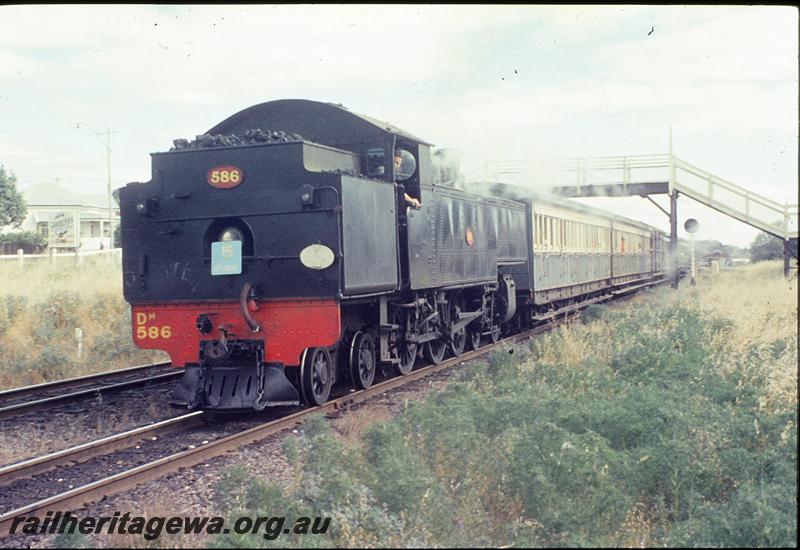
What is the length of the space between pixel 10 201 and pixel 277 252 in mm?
24268

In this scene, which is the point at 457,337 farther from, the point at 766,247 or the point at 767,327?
the point at 766,247

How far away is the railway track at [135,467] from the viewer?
5.45m

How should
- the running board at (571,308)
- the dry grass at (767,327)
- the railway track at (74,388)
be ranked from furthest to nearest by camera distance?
1. the running board at (571,308)
2. the railway track at (74,388)
3. the dry grass at (767,327)

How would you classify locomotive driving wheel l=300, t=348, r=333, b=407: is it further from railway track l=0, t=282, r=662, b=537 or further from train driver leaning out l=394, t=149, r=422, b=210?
train driver leaning out l=394, t=149, r=422, b=210

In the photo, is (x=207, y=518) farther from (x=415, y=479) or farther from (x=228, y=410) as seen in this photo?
(x=228, y=410)

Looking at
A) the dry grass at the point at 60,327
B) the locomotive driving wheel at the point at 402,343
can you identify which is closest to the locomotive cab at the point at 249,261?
the locomotive driving wheel at the point at 402,343

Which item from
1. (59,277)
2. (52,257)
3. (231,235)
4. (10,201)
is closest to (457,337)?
(231,235)

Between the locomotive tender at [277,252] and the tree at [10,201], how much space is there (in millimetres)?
18907

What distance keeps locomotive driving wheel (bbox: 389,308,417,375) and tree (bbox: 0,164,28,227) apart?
1893 cm

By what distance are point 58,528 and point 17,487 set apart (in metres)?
1.33

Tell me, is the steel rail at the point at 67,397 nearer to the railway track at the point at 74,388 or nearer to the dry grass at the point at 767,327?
the railway track at the point at 74,388

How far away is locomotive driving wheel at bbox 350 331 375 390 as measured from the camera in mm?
9328

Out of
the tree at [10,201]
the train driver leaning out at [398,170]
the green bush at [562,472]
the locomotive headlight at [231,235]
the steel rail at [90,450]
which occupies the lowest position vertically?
the steel rail at [90,450]

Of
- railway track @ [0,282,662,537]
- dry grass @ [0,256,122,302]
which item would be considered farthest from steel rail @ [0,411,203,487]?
dry grass @ [0,256,122,302]
